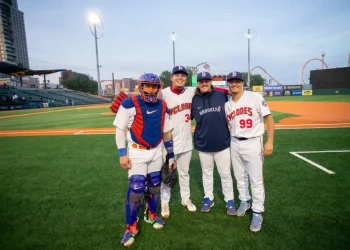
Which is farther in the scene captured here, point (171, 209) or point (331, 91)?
point (331, 91)

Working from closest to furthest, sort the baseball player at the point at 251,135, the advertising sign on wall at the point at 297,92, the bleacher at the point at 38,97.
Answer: the baseball player at the point at 251,135, the bleacher at the point at 38,97, the advertising sign on wall at the point at 297,92

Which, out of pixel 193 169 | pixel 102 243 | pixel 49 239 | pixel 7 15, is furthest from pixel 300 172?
pixel 7 15

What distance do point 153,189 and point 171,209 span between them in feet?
2.79

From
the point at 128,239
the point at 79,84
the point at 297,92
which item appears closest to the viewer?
the point at 128,239

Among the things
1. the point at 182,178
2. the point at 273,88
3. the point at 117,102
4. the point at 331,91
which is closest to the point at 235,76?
the point at 117,102

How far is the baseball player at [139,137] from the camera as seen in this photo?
282 cm

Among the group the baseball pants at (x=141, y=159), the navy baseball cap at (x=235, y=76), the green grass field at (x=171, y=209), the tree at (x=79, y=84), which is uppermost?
the tree at (x=79, y=84)

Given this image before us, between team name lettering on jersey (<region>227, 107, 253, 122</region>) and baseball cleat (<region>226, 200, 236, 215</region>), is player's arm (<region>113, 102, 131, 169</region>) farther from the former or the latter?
baseball cleat (<region>226, 200, 236, 215</region>)

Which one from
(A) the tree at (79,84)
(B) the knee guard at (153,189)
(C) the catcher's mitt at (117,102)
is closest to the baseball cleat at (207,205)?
(B) the knee guard at (153,189)

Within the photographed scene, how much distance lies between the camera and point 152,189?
10.2 feet

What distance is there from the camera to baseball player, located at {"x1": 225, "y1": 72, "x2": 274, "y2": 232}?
3.07 m

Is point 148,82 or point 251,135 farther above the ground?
point 148,82

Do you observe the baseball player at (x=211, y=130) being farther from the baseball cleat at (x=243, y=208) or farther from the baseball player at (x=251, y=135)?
the baseball player at (x=251, y=135)

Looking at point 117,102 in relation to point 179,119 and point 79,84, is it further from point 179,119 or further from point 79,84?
point 79,84
